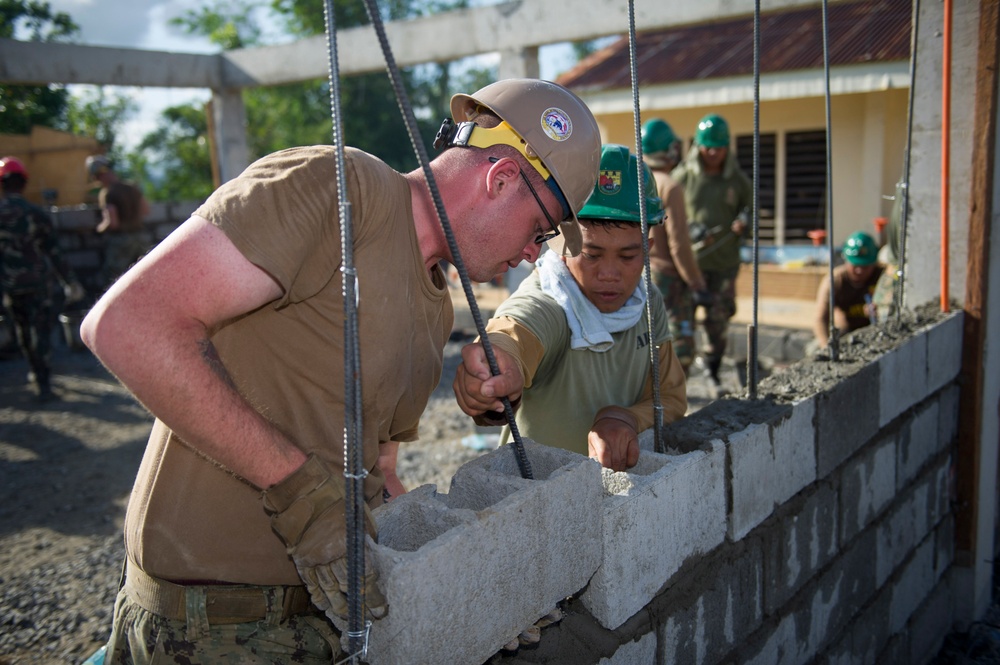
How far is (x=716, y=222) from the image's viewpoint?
269 inches

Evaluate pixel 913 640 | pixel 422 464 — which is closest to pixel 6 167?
pixel 422 464

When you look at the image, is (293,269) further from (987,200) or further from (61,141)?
(61,141)

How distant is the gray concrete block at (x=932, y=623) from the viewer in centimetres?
379

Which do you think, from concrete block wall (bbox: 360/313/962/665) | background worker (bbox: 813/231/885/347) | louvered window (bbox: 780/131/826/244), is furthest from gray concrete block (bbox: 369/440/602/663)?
louvered window (bbox: 780/131/826/244)

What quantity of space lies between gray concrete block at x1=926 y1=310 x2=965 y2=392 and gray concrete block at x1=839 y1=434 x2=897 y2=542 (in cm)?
49

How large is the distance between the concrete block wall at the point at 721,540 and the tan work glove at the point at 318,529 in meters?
0.06

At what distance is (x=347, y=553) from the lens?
130cm

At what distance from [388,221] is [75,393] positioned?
7795 millimetres

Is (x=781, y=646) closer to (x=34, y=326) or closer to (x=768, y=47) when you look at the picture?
(x=34, y=326)

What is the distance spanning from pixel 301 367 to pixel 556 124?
2.52ft

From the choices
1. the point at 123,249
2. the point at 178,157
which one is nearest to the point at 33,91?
the point at 178,157

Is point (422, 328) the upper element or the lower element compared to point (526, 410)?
upper

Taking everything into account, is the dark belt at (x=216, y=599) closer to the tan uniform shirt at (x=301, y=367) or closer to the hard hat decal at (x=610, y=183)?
the tan uniform shirt at (x=301, y=367)

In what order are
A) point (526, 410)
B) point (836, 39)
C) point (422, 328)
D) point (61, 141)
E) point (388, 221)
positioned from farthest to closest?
point (61, 141) → point (836, 39) → point (526, 410) → point (422, 328) → point (388, 221)
